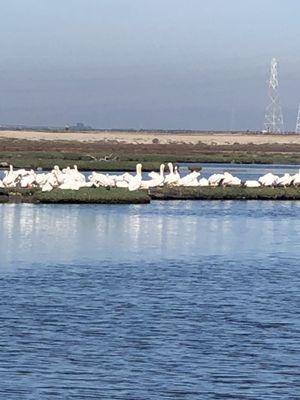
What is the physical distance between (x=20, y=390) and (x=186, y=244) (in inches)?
567

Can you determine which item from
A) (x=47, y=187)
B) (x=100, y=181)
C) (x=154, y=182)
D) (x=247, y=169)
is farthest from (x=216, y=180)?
(x=247, y=169)

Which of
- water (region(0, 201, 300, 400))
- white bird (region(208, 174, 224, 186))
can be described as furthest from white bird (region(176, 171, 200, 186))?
water (region(0, 201, 300, 400))

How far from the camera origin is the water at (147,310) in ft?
45.3

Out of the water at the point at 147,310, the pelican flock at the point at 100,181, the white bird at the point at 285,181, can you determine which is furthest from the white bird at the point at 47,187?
the white bird at the point at 285,181

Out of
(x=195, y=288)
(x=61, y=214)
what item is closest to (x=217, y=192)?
(x=61, y=214)

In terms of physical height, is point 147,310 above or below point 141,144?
below

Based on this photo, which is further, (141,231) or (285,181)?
(285,181)

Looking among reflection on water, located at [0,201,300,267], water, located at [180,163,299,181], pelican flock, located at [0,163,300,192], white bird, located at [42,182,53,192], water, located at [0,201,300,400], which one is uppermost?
Answer: pelican flock, located at [0,163,300,192]

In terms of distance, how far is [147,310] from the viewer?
1791cm

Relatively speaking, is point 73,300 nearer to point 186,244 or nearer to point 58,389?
point 58,389

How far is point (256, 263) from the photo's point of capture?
24172 millimetres

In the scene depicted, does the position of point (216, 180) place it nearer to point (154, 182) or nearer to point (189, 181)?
point (189, 181)

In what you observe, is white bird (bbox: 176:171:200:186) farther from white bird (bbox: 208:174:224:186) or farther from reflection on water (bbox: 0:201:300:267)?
reflection on water (bbox: 0:201:300:267)

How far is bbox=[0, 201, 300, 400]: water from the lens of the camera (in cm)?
1380
